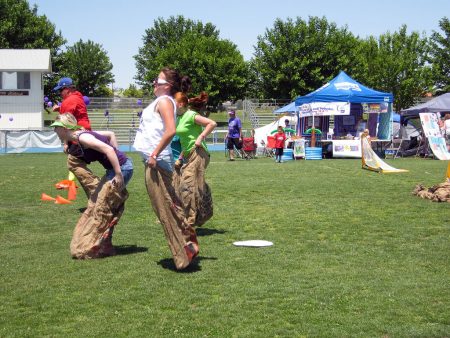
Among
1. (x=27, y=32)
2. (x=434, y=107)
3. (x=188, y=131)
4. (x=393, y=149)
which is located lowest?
(x=393, y=149)

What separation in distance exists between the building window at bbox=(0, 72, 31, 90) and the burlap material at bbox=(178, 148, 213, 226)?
39.3 meters

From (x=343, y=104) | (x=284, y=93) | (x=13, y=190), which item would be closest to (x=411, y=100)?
(x=284, y=93)

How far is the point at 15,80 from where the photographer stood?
4481cm

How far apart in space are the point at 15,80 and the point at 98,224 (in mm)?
40483

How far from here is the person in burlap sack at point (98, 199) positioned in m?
6.89

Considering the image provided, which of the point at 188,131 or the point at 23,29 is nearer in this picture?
the point at 188,131

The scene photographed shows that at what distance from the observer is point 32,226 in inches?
359

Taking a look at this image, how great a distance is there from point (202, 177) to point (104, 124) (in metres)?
42.2

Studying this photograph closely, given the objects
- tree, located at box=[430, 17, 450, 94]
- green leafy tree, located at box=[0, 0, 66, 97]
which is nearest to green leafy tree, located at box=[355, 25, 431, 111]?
tree, located at box=[430, 17, 450, 94]

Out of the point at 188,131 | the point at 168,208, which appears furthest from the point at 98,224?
the point at 188,131

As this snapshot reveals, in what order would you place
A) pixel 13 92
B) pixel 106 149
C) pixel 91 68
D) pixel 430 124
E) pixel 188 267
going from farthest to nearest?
pixel 91 68 < pixel 13 92 < pixel 430 124 < pixel 106 149 < pixel 188 267

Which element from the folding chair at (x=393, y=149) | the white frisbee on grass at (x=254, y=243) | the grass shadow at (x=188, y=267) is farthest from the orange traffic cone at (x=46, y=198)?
the folding chair at (x=393, y=149)

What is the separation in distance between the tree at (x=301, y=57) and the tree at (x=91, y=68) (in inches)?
1069

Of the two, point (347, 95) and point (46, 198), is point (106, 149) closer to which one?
point (46, 198)
